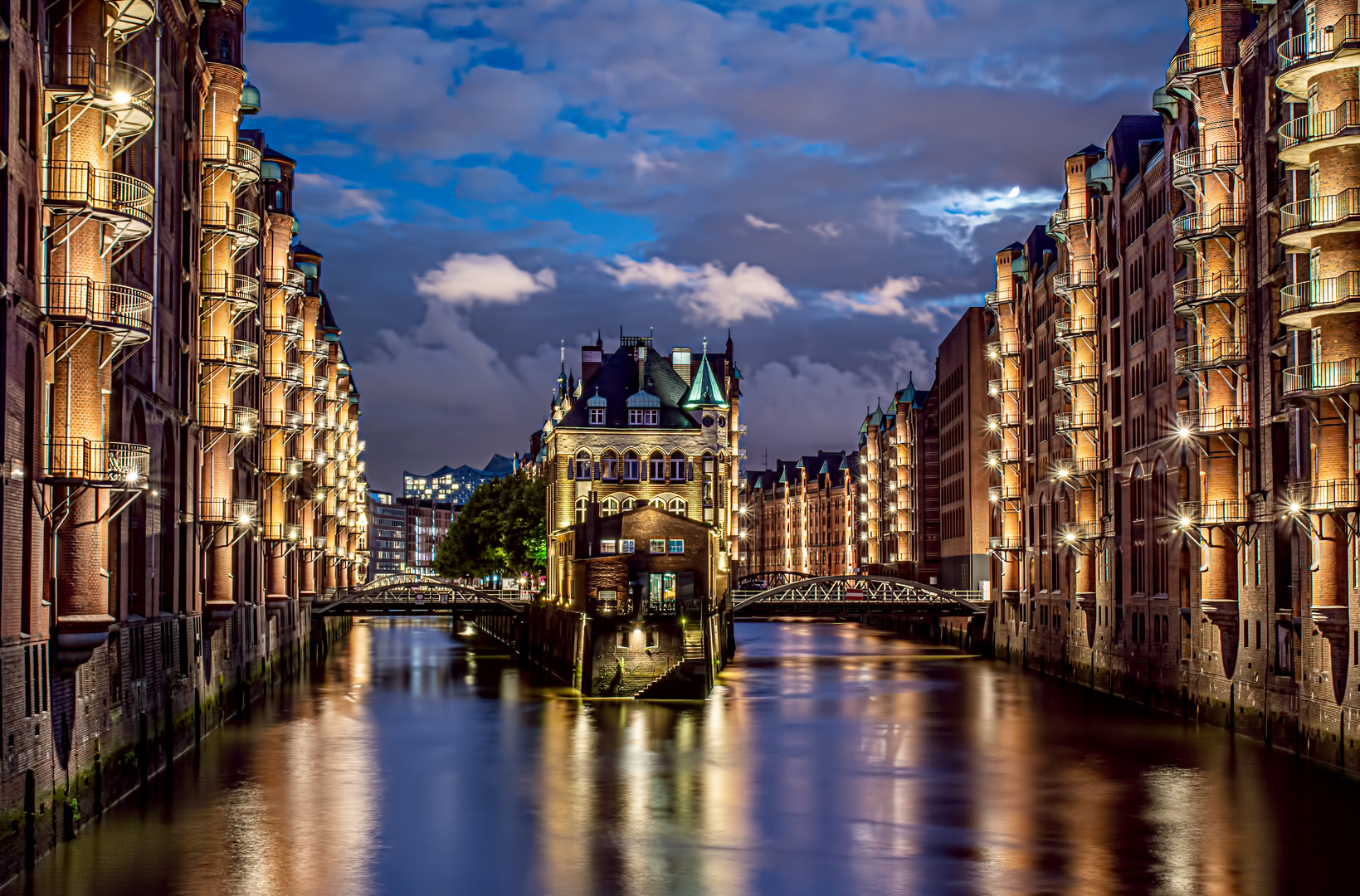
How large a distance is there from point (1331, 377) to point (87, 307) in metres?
33.9

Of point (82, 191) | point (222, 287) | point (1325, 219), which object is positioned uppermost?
point (222, 287)

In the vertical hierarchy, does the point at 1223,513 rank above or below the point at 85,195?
below

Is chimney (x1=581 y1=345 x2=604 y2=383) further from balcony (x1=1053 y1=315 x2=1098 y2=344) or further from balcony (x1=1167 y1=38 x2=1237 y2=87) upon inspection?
balcony (x1=1167 y1=38 x2=1237 y2=87)

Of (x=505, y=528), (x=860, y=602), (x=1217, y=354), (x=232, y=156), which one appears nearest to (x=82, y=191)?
(x=232, y=156)

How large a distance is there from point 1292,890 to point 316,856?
22398 mm

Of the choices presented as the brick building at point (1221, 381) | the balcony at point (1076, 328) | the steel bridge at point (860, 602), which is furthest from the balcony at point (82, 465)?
the steel bridge at point (860, 602)

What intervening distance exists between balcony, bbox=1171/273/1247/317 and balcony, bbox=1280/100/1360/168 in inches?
354

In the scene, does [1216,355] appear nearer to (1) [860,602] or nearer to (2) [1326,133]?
(2) [1326,133]

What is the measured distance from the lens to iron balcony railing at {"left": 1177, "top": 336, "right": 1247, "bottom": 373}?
5659cm

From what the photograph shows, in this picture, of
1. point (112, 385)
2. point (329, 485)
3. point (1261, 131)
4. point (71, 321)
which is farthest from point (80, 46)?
point (329, 485)

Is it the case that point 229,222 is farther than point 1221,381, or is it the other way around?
point 229,222

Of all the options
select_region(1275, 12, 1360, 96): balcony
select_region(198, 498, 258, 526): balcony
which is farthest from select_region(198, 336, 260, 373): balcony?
select_region(1275, 12, 1360, 96): balcony

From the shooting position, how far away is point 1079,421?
84.9m

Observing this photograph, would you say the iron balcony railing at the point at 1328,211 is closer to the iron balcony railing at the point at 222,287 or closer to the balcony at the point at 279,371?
the iron balcony railing at the point at 222,287
